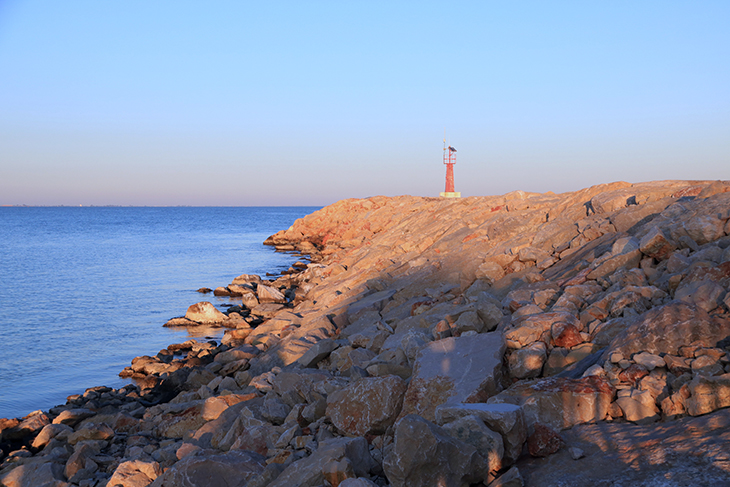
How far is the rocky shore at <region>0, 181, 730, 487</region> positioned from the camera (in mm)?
4371

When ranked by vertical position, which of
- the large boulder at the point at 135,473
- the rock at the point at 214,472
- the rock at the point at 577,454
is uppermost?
the rock at the point at 577,454

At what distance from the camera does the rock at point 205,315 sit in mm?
20719

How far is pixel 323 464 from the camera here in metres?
4.88

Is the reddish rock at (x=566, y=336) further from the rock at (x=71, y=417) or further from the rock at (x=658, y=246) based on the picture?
the rock at (x=71, y=417)

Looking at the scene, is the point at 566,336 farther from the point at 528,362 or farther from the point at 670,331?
the point at 670,331

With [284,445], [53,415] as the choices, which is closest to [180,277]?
[53,415]

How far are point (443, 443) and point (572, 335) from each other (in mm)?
3006

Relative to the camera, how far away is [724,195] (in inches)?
376

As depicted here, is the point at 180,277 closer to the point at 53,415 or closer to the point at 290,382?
the point at 53,415

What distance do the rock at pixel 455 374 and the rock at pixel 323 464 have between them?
1185 millimetres

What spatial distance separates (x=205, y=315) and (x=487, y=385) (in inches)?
660

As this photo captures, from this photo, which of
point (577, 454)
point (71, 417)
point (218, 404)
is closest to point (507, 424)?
point (577, 454)

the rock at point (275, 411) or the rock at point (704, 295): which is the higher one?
the rock at point (704, 295)

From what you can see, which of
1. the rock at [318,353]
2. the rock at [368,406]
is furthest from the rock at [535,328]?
the rock at [318,353]
